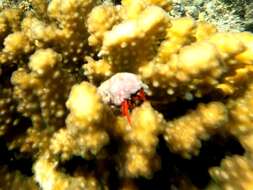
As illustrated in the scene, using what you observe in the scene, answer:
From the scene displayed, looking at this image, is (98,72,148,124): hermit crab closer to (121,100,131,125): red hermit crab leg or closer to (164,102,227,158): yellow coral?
(121,100,131,125): red hermit crab leg

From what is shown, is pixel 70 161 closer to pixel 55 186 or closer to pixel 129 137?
pixel 55 186

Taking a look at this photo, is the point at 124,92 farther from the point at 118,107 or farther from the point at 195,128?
the point at 195,128

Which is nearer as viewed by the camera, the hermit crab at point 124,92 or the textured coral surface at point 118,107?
the textured coral surface at point 118,107

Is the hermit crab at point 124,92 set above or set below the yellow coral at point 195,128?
above

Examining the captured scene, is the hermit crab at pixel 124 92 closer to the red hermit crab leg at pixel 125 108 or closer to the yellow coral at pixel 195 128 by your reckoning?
the red hermit crab leg at pixel 125 108

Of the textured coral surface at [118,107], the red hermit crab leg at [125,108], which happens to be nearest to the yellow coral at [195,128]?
the textured coral surface at [118,107]

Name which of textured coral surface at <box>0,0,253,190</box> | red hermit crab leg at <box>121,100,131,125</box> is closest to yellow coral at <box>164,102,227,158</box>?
textured coral surface at <box>0,0,253,190</box>
